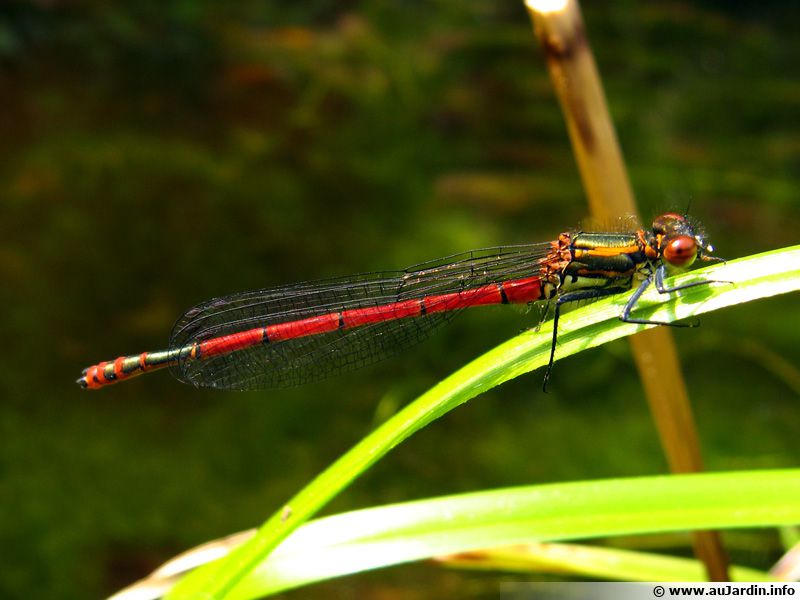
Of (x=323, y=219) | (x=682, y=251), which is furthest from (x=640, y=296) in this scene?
(x=323, y=219)

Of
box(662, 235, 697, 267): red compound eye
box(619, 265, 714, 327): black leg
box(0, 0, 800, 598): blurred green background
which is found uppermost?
box(0, 0, 800, 598): blurred green background

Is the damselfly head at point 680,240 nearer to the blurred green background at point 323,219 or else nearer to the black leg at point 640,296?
the black leg at point 640,296

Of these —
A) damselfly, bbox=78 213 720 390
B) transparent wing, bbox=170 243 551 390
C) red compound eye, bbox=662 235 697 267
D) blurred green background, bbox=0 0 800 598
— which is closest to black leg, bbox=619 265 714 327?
red compound eye, bbox=662 235 697 267

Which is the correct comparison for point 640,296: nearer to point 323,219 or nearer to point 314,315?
point 314,315

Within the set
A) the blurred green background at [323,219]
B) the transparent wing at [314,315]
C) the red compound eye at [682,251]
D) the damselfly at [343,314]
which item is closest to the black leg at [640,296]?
the red compound eye at [682,251]

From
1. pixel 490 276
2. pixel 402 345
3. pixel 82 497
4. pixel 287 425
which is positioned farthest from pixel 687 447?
pixel 82 497

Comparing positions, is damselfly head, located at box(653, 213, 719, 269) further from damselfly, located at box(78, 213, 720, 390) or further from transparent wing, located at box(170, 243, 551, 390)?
transparent wing, located at box(170, 243, 551, 390)
